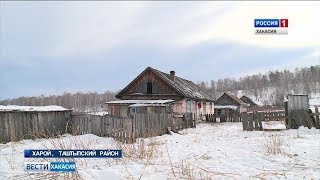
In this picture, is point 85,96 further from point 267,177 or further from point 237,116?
point 267,177

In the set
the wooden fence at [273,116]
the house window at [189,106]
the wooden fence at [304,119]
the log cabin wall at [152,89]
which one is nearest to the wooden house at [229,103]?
the house window at [189,106]

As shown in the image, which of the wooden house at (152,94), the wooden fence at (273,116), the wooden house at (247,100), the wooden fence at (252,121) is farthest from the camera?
the wooden house at (247,100)

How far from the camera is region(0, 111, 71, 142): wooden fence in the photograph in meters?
14.5

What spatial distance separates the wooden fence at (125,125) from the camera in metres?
13.7

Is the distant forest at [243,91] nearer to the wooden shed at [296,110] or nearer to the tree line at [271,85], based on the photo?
the tree line at [271,85]

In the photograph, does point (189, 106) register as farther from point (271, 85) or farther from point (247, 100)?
point (271, 85)

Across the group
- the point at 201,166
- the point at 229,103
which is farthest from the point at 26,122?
the point at 229,103

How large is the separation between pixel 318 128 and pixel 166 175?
1218 centimetres

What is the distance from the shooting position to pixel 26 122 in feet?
51.6

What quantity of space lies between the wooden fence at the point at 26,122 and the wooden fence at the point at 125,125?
0.90 metres

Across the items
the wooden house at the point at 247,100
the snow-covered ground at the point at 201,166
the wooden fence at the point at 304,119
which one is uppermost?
the wooden house at the point at 247,100

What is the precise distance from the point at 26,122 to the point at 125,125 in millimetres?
5591

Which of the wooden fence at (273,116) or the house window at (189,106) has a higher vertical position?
the house window at (189,106)

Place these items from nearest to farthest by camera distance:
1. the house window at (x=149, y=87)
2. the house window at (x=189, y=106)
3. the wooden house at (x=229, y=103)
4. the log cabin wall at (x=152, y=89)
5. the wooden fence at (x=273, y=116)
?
the wooden fence at (x=273, y=116)
the log cabin wall at (x=152, y=89)
the house window at (x=149, y=87)
the house window at (x=189, y=106)
the wooden house at (x=229, y=103)
